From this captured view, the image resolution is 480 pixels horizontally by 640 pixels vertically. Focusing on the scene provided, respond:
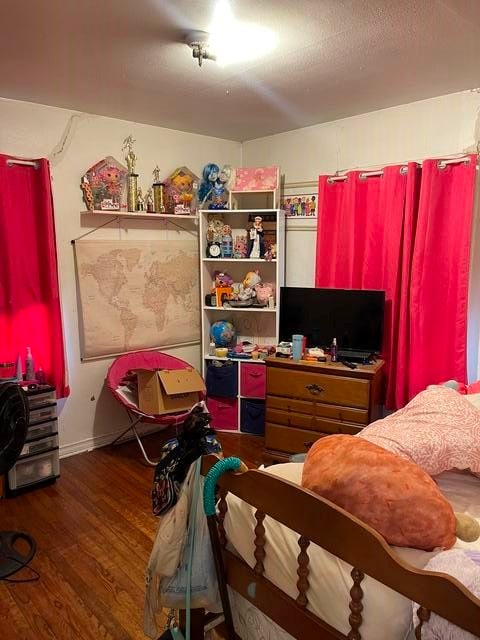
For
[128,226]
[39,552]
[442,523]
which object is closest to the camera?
[442,523]

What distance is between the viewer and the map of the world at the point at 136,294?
340 cm

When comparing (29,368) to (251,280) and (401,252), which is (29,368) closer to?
(251,280)

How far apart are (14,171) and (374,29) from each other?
7.37 ft

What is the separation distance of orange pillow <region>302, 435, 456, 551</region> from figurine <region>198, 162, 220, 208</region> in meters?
2.93

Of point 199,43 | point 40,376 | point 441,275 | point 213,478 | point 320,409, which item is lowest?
point 320,409

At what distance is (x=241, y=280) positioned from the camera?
13.4 ft

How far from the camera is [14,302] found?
9.77 ft

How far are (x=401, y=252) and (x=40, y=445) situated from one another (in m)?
2.69

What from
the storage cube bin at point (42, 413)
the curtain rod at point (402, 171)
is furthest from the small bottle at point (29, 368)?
the curtain rod at point (402, 171)

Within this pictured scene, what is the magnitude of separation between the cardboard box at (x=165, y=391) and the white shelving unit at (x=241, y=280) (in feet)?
1.92

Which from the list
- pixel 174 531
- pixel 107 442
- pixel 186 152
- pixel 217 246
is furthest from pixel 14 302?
pixel 174 531

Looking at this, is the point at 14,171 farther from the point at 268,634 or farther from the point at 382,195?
the point at 268,634

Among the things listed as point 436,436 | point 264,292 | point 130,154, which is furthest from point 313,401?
point 130,154

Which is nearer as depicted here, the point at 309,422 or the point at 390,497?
the point at 390,497
